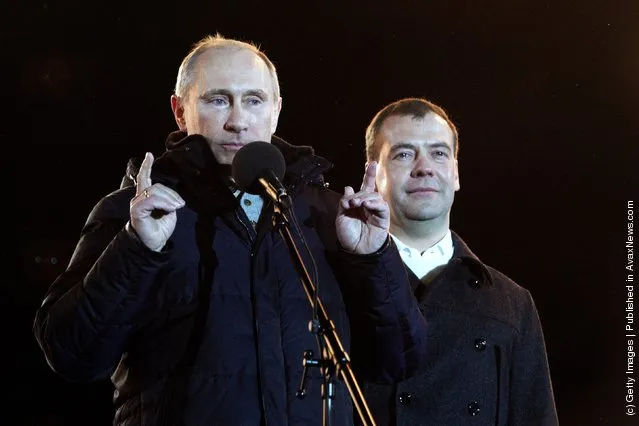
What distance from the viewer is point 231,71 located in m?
2.41

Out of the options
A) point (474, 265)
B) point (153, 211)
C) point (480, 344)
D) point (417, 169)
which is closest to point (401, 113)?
point (417, 169)

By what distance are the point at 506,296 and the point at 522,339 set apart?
0.49 feet

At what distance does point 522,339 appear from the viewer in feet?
9.69

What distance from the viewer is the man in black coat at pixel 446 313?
110 inches

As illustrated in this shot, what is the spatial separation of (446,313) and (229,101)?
1.01 m

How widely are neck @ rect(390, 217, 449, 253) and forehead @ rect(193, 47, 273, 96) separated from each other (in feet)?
2.59

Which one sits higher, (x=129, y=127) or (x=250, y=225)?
(x=129, y=127)

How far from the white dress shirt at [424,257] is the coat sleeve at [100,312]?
1164mm

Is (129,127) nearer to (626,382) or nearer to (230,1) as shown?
(230,1)

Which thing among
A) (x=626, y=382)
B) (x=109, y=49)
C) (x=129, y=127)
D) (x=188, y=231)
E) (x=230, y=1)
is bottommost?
(x=626, y=382)

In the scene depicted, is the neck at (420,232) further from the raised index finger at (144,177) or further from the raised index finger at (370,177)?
the raised index finger at (144,177)

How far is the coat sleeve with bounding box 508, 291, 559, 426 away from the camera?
2898 mm

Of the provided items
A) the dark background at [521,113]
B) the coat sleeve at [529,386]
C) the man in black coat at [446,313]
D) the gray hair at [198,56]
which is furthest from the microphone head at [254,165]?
the dark background at [521,113]

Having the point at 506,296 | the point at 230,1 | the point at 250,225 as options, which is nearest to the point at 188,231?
the point at 250,225
